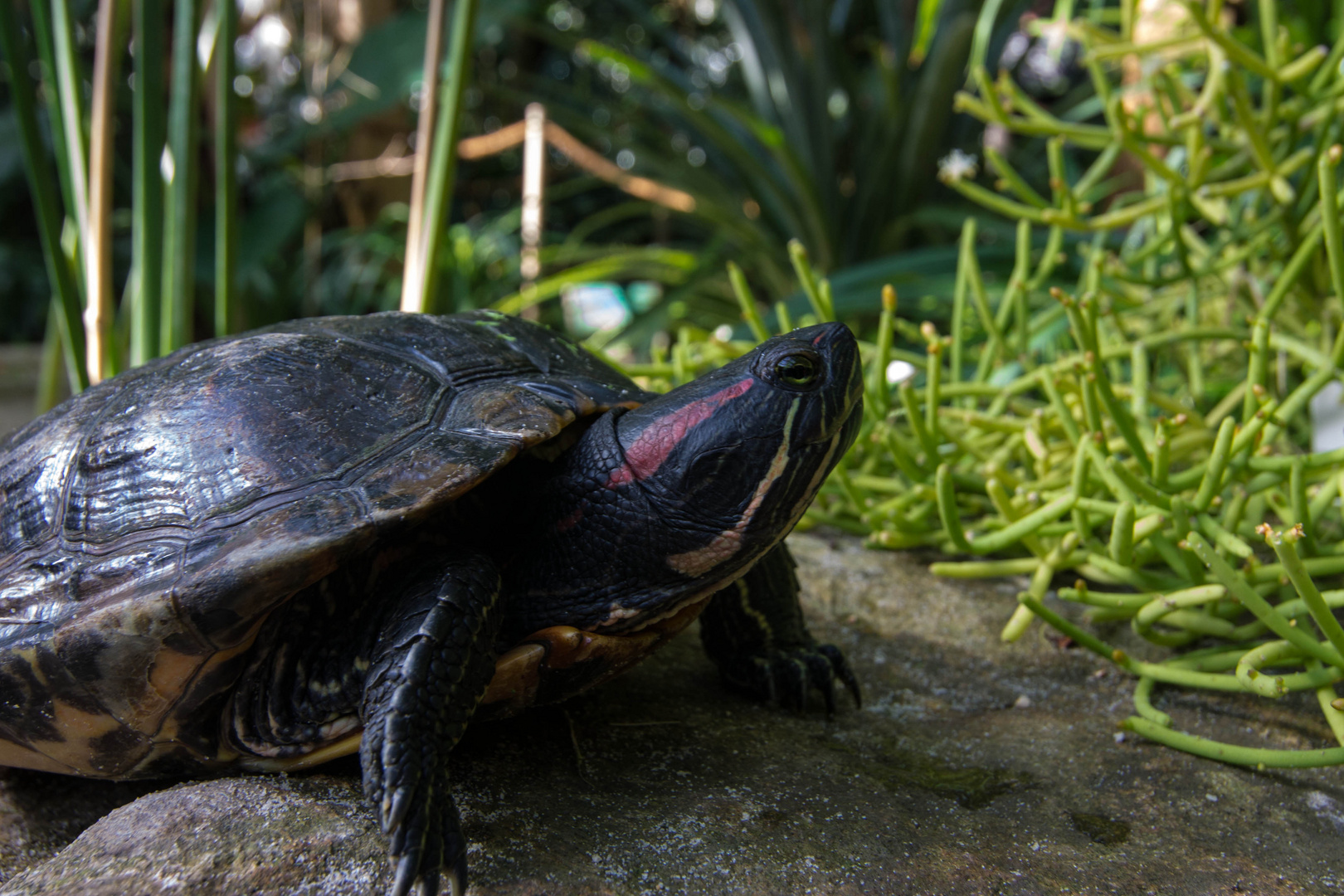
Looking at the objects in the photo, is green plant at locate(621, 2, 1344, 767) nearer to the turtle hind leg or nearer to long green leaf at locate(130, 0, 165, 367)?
the turtle hind leg

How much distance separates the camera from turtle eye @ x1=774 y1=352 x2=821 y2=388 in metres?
0.76

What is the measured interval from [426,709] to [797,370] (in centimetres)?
42

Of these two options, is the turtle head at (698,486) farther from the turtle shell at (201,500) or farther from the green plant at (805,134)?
the green plant at (805,134)

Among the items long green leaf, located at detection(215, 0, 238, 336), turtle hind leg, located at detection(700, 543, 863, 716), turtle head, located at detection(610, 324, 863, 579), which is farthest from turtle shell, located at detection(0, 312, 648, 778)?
long green leaf, located at detection(215, 0, 238, 336)

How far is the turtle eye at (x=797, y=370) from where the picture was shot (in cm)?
76

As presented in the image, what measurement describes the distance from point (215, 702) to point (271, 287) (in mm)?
3376

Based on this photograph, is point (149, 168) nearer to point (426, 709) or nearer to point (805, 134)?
point (426, 709)

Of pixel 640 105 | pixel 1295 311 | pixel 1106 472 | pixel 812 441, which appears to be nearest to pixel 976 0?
pixel 640 105

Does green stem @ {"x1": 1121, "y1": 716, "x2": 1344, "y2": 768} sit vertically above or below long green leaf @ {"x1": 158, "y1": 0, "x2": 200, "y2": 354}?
below

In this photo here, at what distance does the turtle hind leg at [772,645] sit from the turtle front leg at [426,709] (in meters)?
0.32

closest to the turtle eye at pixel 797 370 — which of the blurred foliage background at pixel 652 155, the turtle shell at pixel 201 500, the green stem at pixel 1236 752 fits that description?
the turtle shell at pixel 201 500

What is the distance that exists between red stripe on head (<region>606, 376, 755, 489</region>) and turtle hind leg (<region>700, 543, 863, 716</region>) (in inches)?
8.6

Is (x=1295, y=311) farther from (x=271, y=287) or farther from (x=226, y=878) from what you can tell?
(x=271, y=287)

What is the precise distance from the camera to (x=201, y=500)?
739 mm
